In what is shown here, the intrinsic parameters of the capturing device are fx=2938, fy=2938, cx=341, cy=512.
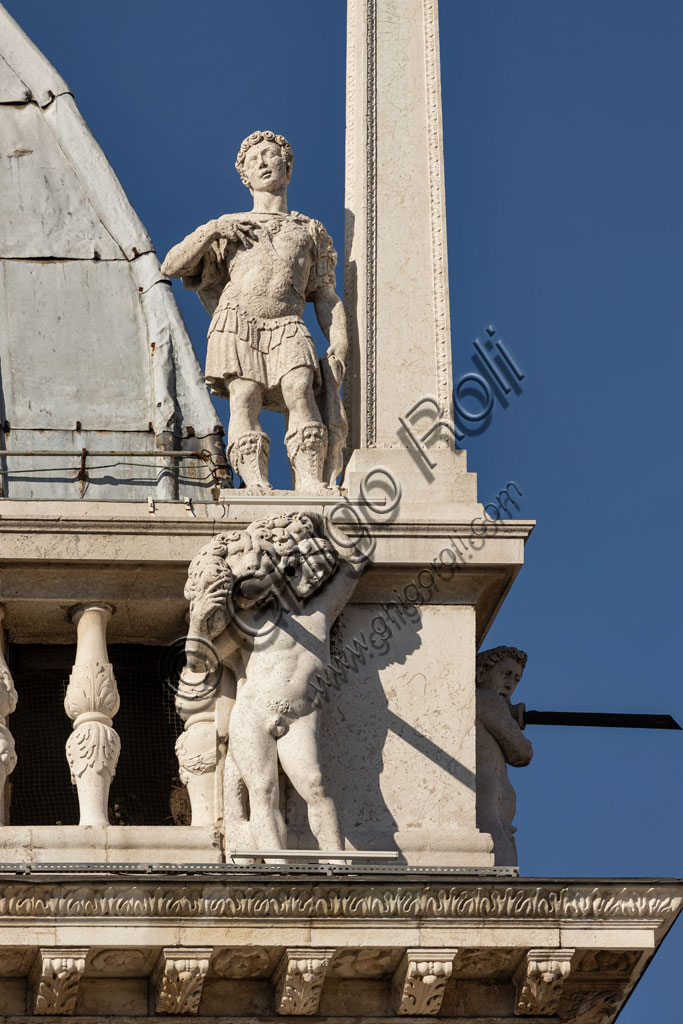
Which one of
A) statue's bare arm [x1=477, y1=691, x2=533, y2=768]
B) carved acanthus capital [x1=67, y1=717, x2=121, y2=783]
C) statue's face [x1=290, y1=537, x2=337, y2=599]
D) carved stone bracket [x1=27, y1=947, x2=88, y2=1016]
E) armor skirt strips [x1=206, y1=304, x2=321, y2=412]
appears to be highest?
armor skirt strips [x1=206, y1=304, x2=321, y2=412]

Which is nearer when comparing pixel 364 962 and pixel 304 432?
pixel 364 962

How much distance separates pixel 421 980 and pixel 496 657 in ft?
12.0

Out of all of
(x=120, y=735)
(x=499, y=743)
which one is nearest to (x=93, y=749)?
(x=120, y=735)

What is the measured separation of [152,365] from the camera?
3322 centimetres

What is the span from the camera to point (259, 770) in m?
20.9

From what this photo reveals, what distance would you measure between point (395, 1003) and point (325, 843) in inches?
50.4

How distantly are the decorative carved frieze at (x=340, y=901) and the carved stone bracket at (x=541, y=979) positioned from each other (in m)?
0.26

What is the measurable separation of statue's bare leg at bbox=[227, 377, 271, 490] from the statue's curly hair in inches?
84.6

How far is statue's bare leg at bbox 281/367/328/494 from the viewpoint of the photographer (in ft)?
74.1

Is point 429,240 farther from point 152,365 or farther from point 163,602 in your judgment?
point 152,365

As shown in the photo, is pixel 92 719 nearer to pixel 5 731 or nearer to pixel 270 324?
pixel 5 731

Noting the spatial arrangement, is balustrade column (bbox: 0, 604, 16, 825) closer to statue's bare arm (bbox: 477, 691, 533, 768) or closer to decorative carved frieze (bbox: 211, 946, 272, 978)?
decorative carved frieze (bbox: 211, 946, 272, 978)

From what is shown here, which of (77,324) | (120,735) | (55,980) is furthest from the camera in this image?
(77,324)

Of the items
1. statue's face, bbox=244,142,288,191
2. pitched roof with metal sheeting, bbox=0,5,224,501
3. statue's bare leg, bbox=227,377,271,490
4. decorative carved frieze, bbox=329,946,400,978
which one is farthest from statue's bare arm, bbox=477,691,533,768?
pitched roof with metal sheeting, bbox=0,5,224,501
